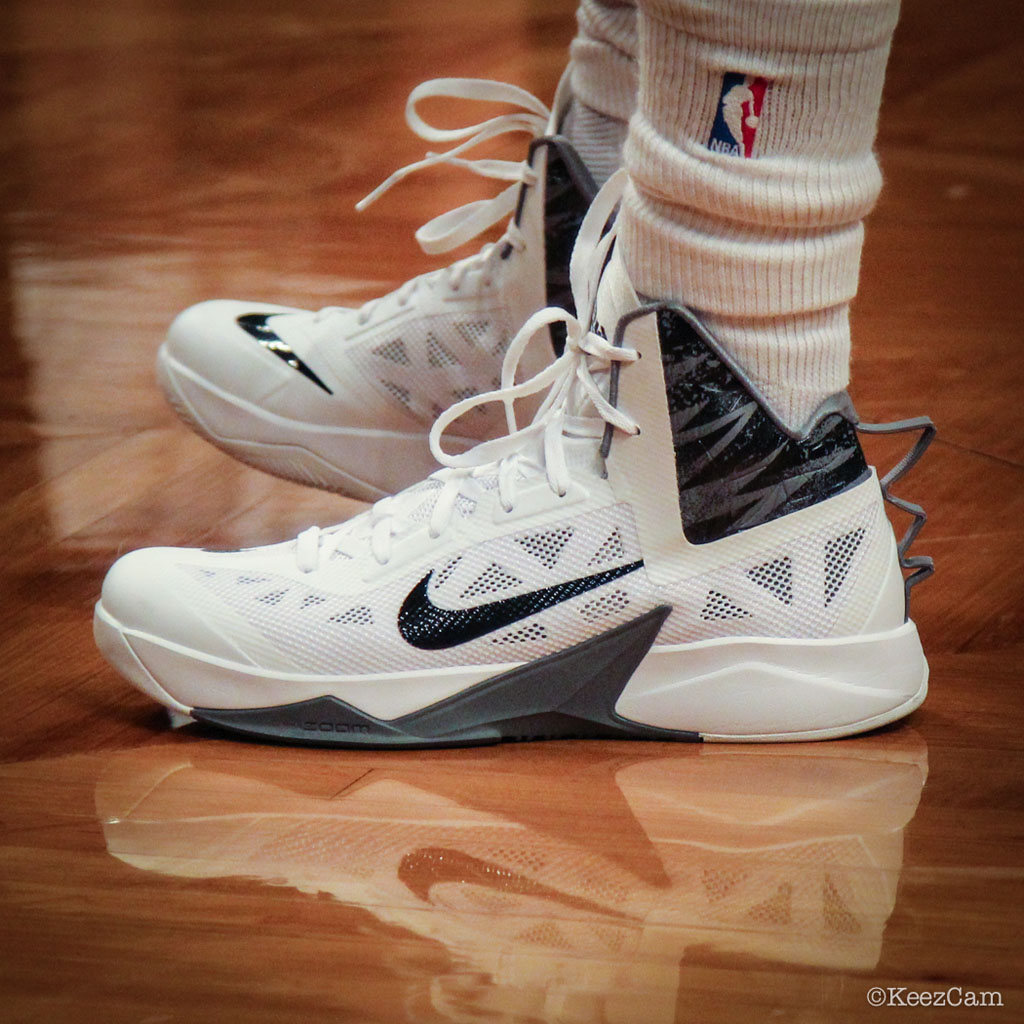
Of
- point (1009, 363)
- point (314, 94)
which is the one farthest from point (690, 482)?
point (314, 94)

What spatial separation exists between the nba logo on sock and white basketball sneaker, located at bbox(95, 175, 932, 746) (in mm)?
70

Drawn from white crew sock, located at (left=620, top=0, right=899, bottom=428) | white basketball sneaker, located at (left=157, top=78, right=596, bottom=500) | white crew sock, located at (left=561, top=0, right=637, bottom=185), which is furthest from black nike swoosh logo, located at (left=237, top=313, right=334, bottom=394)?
white crew sock, located at (left=620, top=0, right=899, bottom=428)

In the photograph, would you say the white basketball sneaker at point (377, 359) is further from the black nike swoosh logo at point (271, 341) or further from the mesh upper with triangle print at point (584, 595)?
the mesh upper with triangle print at point (584, 595)

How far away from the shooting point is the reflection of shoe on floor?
443mm

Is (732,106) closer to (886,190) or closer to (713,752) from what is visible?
(713,752)

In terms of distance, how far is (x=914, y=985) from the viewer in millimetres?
431

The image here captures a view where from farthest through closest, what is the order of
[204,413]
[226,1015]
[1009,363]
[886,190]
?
[886,190] < [1009,363] < [204,413] < [226,1015]

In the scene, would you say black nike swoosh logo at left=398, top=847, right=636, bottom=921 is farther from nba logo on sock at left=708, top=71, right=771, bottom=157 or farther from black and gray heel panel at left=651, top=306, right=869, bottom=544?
nba logo on sock at left=708, top=71, right=771, bottom=157

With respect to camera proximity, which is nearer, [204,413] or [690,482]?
[690,482]

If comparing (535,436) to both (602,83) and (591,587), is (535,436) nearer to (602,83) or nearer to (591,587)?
(591,587)

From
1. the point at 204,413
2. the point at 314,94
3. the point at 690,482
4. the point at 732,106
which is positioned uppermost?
the point at 732,106

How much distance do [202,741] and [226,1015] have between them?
0.17m

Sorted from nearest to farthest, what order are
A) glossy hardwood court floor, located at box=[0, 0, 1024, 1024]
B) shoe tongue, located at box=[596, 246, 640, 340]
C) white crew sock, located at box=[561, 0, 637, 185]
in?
glossy hardwood court floor, located at box=[0, 0, 1024, 1024] < shoe tongue, located at box=[596, 246, 640, 340] < white crew sock, located at box=[561, 0, 637, 185]

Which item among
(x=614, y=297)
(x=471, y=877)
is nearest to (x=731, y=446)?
(x=614, y=297)
